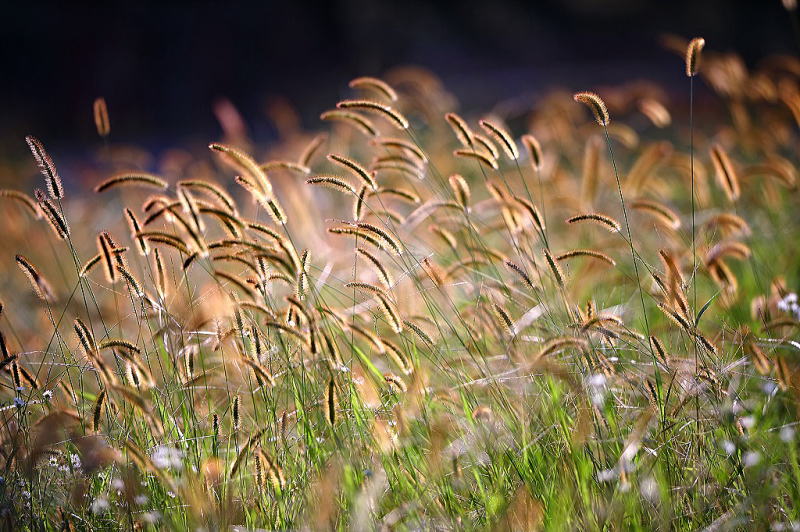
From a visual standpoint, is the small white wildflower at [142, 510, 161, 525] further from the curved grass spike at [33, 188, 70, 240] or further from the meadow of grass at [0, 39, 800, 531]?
the curved grass spike at [33, 188, 70, 240]

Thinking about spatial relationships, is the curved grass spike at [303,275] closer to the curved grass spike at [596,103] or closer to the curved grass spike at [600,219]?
the curved grass spike at [600,219]

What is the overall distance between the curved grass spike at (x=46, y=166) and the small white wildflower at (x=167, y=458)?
763 millimetres

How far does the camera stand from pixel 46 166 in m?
2.24

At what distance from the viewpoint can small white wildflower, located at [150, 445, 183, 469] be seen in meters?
2.18

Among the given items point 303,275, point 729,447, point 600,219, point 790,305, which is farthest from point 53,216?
point 790,305

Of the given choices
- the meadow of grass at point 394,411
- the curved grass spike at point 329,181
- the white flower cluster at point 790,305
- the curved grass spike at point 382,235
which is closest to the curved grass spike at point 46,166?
the meadow of grass at point 394,411

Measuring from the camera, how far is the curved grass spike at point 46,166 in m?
2.22

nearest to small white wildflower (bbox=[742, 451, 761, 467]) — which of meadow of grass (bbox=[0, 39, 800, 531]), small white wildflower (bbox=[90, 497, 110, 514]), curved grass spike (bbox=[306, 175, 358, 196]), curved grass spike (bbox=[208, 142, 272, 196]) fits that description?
meadow of grass (bbox=[0, 39, 800, 531])

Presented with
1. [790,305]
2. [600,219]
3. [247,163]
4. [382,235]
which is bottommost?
[790,305]

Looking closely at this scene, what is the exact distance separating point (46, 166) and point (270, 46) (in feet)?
42.8

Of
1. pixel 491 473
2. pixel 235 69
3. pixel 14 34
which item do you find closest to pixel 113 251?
pixel 491 473

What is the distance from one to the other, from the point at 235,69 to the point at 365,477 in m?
13.0

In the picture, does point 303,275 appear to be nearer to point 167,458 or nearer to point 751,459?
point 167,458

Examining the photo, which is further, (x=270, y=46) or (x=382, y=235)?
(x=270, y=46)
